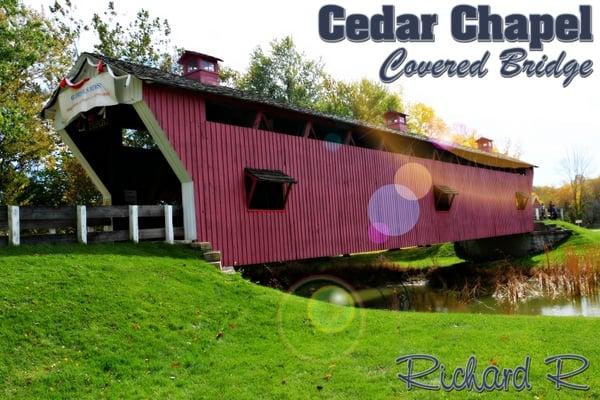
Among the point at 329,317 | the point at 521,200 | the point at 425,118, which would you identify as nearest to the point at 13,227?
the point at 329,317

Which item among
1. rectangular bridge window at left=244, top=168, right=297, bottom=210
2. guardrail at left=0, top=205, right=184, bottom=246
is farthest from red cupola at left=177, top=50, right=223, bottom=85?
guardrail at left=0, top=205, right=184, bottom=246

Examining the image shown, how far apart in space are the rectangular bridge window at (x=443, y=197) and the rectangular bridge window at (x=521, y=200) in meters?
8.98

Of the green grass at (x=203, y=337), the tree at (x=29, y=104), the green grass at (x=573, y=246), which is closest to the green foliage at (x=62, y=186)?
the tree at (x=29, y=104)

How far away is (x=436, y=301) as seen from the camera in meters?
16.8

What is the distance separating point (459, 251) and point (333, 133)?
18756mm

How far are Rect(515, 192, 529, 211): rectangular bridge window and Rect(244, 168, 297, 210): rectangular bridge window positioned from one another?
61.5 feet

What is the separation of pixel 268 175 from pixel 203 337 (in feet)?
19.1

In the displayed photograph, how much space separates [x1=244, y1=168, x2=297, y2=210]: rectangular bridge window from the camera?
1168 cm

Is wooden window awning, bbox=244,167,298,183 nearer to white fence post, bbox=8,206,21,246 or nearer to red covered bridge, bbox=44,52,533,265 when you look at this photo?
red covered bridge, bbox=44,52,533,265

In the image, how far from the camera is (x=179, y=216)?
10.8m

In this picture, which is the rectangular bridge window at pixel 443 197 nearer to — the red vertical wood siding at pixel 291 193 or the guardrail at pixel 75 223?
the red vertical wood siding at pixel 291 193

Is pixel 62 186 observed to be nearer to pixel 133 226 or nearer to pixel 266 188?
pixel 266 188

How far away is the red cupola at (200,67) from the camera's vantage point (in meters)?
14.5

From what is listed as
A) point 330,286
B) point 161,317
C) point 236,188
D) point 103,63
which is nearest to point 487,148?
point 330,286
